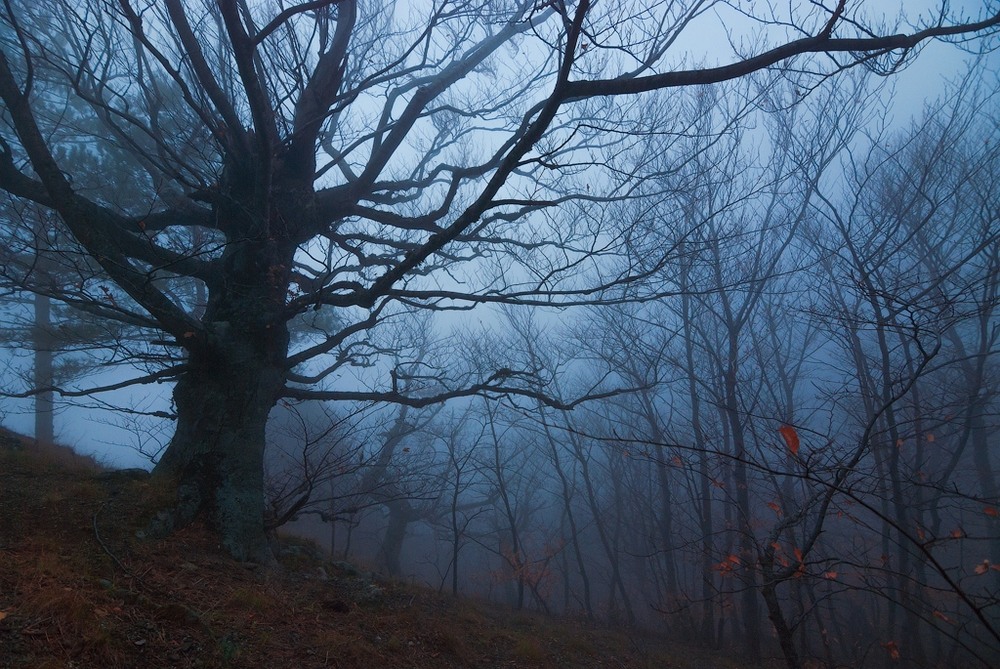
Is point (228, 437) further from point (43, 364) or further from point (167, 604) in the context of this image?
point (43, 364)

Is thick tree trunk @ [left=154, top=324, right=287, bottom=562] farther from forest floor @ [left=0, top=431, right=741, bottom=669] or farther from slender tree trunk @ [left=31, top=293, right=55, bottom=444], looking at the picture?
slender tree trunk @ [left=31, top=293, right=55, bottom=444]

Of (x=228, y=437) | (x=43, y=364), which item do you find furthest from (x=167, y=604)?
(x=43, y=364)

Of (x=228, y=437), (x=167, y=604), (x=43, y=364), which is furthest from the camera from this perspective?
(x=43, y=364)

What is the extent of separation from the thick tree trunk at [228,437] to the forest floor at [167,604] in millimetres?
193

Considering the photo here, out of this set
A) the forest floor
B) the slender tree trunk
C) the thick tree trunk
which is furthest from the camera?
the slender tree trunk

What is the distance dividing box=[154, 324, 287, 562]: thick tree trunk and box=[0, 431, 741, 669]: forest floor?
0.19m

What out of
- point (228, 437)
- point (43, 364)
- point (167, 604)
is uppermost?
point (43, 364)

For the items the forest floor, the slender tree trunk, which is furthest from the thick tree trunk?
the slender tree trunk

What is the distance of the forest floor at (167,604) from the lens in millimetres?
2832

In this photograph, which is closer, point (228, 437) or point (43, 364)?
point (228, 437)

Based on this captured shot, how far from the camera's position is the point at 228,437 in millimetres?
5082

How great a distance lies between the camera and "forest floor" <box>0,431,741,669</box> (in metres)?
2.83

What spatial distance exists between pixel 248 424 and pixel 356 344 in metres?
2.50

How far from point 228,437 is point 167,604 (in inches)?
75.2
